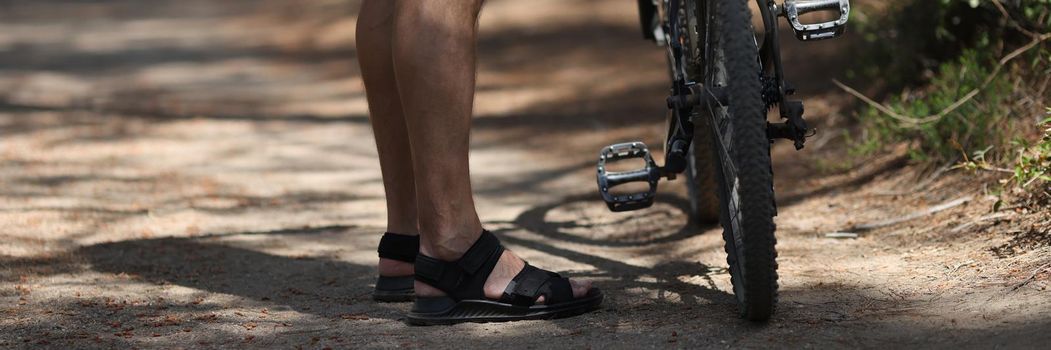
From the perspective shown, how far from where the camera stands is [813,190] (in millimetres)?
4090

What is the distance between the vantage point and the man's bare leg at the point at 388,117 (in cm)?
268

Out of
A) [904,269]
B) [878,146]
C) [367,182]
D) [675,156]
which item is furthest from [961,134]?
[367,182]

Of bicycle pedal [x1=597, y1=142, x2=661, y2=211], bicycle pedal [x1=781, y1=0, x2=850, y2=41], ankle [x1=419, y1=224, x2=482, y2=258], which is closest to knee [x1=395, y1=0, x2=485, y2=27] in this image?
ankle [x1=419, y1=224, x2=482, y2=258]

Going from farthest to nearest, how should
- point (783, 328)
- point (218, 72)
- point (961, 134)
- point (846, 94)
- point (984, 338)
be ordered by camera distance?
point (218, 72) → point (846, 94) → point (961, 134) → point (783, 328) → point (984, 338)

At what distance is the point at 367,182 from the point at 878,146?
2.05 metres

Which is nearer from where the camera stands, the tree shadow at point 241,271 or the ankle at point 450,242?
the ankle at point 450,242

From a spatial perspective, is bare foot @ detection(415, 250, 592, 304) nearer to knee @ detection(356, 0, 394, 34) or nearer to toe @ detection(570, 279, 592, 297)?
toe @ detection(570, 279, 592, 297)

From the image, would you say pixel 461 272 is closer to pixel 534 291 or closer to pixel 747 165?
pixel 534 291

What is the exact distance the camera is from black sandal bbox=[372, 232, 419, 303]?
280cm

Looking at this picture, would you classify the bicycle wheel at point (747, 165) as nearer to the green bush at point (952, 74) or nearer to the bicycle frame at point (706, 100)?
the bicycle frame at point (706, 100)

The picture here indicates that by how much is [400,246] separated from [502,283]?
0.41 meters

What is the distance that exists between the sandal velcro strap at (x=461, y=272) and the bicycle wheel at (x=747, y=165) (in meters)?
0.54

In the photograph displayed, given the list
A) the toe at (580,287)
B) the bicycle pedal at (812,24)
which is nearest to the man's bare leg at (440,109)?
the toe at (580,287)

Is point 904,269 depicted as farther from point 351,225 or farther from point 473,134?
point 473,134
